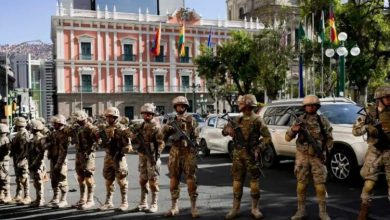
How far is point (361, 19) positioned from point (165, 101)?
31.6 meters

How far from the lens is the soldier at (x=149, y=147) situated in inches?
279

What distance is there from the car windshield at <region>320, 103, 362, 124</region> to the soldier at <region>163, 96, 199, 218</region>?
160 inches

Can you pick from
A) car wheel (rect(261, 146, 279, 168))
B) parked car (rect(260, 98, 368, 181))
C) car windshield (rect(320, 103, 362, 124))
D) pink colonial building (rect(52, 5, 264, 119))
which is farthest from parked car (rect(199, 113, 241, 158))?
pink colonial building (rect(52, 5, 264, 119))

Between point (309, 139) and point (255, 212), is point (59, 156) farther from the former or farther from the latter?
point (309, 139)

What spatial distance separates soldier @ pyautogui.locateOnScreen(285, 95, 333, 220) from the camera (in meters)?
6.28

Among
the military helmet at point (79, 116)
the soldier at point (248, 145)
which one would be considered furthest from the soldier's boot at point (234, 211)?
the military helmet at point (79, 116)

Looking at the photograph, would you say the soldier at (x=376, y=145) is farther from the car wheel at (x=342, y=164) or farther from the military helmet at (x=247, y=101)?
the car wheel at (x=342, y=164)

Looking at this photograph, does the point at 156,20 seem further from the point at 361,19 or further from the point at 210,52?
the point at 361,19

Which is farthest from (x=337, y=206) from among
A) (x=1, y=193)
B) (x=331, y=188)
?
(x=1, y=193)

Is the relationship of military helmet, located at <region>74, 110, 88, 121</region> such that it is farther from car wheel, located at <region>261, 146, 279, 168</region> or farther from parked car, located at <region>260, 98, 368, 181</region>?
car wheel, located at <region>261, 146, 279, 168</region>

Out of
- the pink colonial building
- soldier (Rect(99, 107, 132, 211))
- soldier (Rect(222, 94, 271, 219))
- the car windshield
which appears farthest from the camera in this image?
the pink colonial building

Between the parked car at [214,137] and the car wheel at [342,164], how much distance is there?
481 cm

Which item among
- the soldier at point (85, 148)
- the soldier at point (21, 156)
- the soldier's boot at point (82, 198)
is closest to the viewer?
the soldier at point (85, 148)

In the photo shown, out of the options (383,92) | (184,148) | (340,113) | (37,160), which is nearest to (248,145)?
(184,148)
